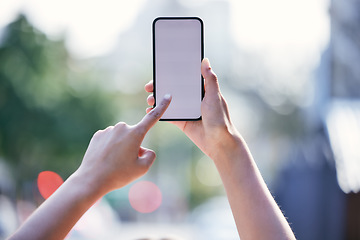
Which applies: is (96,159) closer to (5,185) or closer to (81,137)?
(81,137)

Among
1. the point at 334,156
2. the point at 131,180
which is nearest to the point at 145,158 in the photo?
the point at 131,180

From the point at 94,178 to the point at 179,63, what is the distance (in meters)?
0.85

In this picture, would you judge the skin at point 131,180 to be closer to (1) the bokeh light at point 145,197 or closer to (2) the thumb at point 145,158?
(2) the thumb at point 145,158

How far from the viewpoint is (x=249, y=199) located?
1288mm

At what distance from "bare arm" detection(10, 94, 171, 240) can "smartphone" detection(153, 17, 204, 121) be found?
18.2 inches

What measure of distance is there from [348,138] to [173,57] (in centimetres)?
747

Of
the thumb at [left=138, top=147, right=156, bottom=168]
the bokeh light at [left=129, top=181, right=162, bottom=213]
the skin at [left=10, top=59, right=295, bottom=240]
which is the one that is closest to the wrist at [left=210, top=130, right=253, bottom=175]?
the skin at [left=10, top=59, right=295, bottom=240]

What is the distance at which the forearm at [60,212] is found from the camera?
1051 millimetres

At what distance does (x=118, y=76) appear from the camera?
86.5ft

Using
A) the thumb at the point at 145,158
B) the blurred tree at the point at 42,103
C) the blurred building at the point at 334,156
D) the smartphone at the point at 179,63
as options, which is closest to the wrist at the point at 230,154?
the thumb at the point at 145,158

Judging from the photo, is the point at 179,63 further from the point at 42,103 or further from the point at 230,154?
the point at 42,103

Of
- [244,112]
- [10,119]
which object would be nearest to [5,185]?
[10,119]

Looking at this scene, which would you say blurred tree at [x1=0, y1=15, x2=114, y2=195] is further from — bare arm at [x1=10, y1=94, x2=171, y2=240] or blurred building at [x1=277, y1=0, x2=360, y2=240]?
bare arm at [x1=10, y1=94, x2=171, y2=240]

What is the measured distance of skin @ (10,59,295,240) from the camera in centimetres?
109
